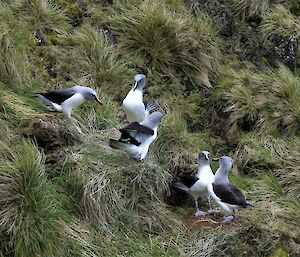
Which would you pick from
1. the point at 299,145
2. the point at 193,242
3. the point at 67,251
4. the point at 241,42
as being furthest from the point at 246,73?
the point at 67,251

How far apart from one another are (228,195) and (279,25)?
400 centimetres

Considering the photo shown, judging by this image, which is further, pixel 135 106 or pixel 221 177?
pixel 135 106

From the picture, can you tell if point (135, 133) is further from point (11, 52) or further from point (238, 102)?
point (238, 102)

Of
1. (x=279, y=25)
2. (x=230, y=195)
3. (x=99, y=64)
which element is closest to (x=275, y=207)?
(x=230, y=195)

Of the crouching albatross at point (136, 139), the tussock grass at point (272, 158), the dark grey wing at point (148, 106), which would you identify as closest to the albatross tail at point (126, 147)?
the crouching albatross at point (136, 139)

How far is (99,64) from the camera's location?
8.02 metres

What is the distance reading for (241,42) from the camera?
944 centimetres

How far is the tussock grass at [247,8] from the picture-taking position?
380 inches

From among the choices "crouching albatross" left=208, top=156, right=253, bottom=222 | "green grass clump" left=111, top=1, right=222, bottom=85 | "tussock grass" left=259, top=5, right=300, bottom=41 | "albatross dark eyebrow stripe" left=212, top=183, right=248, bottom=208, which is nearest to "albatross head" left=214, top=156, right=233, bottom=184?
"crouching albatross" left=208, top=156, right=253, bottom=222

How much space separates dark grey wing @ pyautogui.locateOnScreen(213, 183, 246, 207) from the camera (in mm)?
6285

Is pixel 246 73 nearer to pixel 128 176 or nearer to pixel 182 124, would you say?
pixel 182 124

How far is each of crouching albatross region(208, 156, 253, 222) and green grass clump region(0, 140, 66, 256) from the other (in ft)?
5.04

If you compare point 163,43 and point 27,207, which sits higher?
point 163,43

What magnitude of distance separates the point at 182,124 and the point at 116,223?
2024 millimetres
